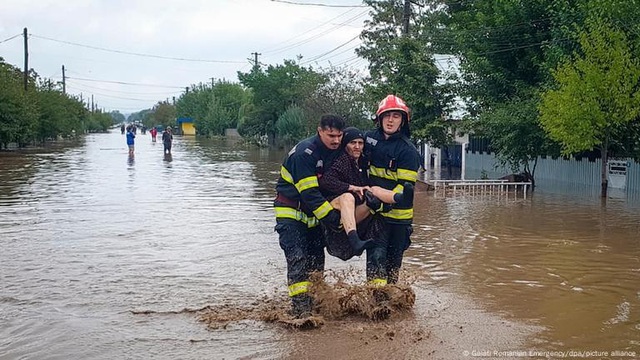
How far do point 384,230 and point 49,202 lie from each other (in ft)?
37.6

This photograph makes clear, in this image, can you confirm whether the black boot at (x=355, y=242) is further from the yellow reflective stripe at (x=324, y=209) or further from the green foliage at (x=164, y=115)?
the green foliage at (x=164, y=115)

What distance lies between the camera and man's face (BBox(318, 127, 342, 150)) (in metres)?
5.90

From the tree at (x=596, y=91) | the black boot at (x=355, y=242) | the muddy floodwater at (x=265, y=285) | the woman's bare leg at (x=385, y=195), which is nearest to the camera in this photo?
the muddy floodwater at (x=265, y=285)

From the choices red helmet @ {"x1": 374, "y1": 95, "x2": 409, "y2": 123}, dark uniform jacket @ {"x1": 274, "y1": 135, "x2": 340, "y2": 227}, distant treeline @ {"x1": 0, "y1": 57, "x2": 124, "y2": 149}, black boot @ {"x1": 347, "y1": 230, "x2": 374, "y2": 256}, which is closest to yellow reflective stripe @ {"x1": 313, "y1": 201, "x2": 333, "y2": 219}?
dark uniform jacket @ {"x1": 274, "y1": 135, "x2": 340, "y2": 227}

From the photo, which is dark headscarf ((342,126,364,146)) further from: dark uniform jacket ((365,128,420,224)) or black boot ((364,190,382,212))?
black boot ((364,190,382,212))

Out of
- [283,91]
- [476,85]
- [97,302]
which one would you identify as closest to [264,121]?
[283,91]

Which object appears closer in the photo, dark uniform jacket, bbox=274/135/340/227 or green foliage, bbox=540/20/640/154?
dark uniform jacket, bbox=274/135/340/227

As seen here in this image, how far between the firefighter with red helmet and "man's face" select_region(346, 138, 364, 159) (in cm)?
19

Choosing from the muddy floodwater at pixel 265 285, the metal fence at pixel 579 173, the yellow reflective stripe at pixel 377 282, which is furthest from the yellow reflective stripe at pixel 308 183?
the metal fence at pixel 579 173

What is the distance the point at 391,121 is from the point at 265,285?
267 centimetres

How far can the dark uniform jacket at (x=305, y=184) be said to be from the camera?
5789 mm

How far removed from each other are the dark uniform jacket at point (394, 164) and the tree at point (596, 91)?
11383 mm

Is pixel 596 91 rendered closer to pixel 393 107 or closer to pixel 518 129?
pixel 518 129

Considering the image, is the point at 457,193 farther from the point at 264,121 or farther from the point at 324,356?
the point at 264,121
